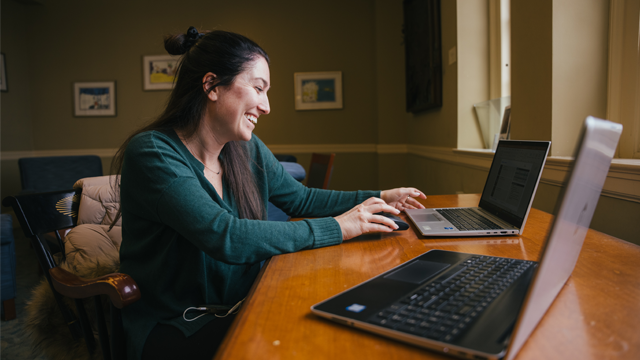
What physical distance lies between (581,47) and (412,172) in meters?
3.04

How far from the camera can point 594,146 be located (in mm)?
400

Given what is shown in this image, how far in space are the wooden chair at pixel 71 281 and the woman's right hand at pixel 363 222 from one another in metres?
0.48

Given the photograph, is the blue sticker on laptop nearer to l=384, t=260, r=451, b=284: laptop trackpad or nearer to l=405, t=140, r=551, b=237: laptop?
l=384, t=260, r=451, b=284: laptop trackpad

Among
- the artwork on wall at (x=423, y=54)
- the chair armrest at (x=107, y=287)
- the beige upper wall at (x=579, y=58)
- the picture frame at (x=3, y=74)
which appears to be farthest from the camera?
the picture frame at (x=3, y=74)

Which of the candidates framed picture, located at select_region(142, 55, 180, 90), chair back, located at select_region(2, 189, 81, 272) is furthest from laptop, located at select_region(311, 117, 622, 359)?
framed picture, located at select_region(142, 55, 180, 90)

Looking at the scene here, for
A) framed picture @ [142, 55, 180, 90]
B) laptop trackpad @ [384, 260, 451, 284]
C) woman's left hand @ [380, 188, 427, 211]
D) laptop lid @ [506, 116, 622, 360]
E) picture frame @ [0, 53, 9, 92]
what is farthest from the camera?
framed picture @ [142, 55, 180, 90]

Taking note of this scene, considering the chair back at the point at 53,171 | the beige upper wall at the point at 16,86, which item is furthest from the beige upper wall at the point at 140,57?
the chair back at the point at 53,171

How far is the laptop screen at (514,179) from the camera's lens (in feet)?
3.11

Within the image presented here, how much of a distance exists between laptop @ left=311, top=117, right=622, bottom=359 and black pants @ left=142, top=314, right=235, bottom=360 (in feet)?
1.39

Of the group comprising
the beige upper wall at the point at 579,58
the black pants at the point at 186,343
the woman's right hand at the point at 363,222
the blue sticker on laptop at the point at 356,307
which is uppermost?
the beige upper wall at the point at 579,58

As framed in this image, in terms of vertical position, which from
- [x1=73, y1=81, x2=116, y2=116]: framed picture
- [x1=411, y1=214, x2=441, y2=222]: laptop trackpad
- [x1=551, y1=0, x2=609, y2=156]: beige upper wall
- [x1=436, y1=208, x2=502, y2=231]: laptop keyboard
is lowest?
[x1=411, y1=214, x2=441, y2=222]: laptop trackpad

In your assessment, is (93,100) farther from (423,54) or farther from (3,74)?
(423,54)

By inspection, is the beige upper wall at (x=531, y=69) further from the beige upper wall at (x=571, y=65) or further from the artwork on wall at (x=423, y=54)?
the artwork on wall at (x=423, y=54)

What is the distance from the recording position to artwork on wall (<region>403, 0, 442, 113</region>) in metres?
2.97
